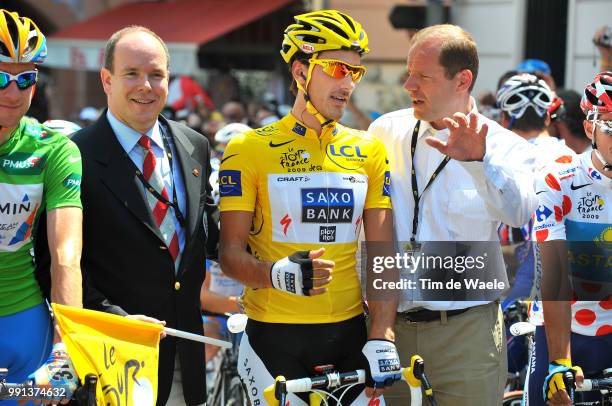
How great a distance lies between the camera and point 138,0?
2655 cm

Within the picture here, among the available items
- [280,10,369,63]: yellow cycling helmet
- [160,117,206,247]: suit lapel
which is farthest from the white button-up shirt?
[160,117,206,247]: suit lapel

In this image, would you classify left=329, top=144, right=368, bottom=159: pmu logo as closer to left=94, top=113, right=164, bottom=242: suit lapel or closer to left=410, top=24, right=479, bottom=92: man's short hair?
left=410, top=24, right=479, bottom=92: man's short hair

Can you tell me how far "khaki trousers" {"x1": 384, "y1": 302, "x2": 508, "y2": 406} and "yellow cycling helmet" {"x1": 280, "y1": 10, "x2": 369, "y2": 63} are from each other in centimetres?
135

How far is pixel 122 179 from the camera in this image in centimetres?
493

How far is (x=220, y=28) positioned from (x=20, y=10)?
30.5 ft

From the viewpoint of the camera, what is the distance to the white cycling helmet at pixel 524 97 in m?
7.90

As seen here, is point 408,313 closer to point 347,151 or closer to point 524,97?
point 347,151

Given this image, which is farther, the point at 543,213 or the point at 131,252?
the point at 543,213

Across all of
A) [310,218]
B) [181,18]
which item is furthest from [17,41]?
[181,18]

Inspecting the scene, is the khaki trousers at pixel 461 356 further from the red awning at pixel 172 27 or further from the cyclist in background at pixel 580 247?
the red awning at pixel 172 27

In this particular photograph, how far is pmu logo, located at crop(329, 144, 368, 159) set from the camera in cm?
506

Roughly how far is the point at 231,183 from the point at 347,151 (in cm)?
56

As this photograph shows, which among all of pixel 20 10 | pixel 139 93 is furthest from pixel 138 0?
pixel 139 93

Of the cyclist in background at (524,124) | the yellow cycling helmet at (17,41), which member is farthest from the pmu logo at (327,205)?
the cyclist in background at (524,124)
